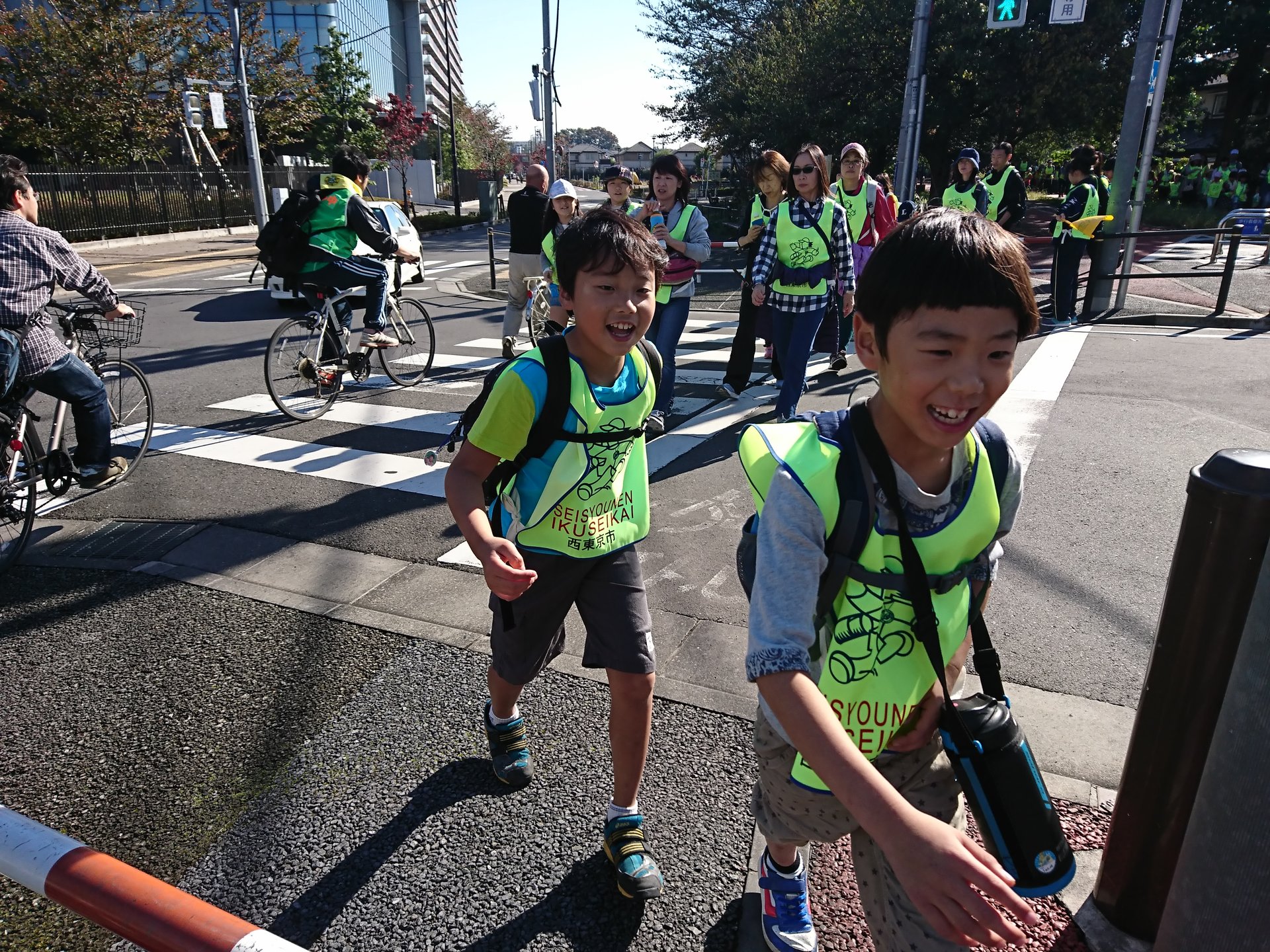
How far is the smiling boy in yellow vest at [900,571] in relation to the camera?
120 centimetres

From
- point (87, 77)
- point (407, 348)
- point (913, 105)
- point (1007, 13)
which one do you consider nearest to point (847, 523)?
point (407, 348)

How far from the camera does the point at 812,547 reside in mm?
1395

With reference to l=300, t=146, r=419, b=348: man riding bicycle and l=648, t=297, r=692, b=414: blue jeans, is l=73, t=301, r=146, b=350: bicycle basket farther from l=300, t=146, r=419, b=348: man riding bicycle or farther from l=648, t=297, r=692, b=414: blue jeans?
l=648, t=297, r=692, b=414: blue jeans

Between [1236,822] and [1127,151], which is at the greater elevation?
[1127,151]

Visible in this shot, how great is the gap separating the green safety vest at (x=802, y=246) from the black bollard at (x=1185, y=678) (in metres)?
4.66

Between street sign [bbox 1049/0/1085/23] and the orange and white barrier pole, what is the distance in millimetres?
12968

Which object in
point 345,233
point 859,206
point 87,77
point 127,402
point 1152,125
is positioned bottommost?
point 127,402

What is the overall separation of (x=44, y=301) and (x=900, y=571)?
191 inches

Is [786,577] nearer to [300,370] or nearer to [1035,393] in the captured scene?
[300,370]

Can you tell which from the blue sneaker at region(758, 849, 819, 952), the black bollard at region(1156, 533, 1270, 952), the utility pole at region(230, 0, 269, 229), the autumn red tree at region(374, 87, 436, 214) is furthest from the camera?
the autumn red tree at region(374, 87, 436, 214)

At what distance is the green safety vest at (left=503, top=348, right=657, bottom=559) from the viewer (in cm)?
229

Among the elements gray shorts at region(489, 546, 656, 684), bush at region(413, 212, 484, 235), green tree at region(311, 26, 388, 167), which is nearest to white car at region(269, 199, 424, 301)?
gray shorts at region(489, 546, 656, 684)

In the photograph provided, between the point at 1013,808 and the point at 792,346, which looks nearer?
the point at 1013,808

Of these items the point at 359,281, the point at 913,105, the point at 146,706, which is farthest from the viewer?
the point at 913,105
